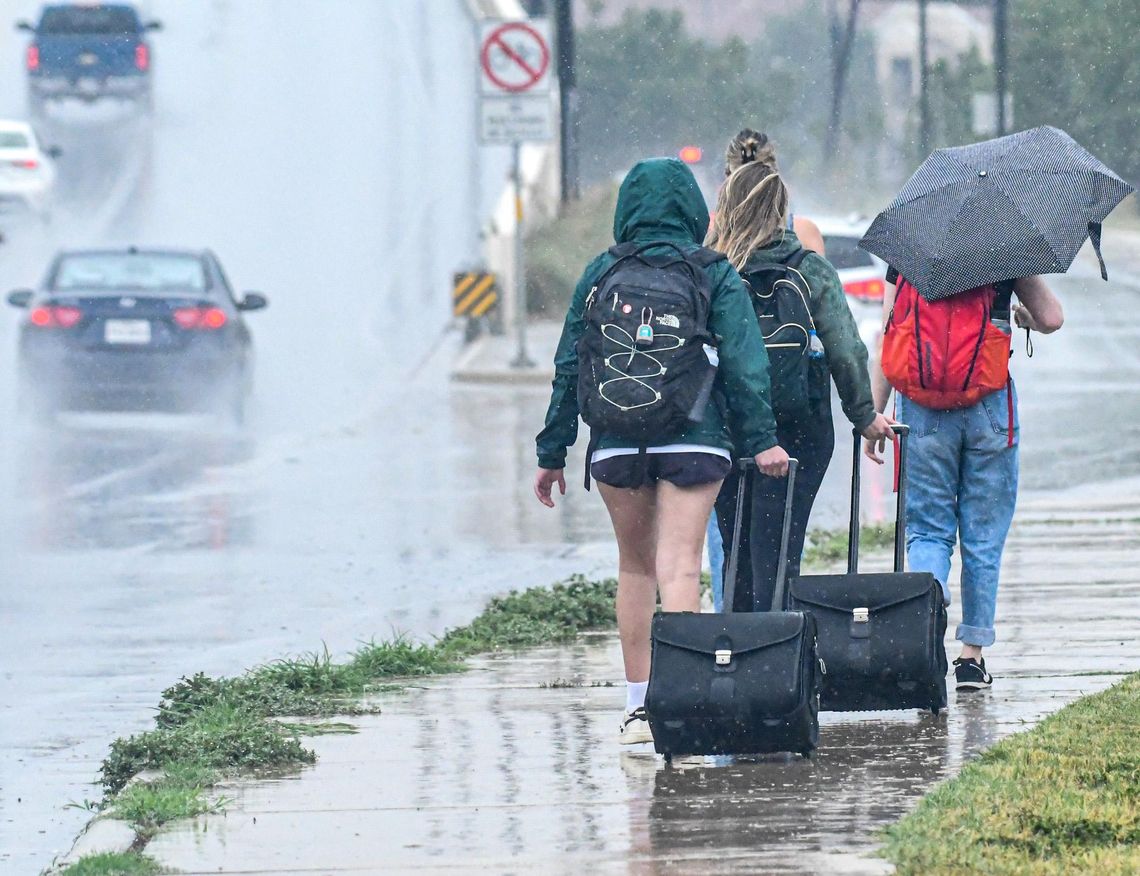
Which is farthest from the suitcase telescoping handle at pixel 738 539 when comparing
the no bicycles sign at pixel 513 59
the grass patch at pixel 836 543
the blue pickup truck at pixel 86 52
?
the blue pickup truck at pixel 86 52

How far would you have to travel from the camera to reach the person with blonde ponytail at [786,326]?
23.4 ft

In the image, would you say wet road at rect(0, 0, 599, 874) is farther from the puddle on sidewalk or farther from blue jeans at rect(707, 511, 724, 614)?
blue jeans at rect(707, 511, 724, 614)

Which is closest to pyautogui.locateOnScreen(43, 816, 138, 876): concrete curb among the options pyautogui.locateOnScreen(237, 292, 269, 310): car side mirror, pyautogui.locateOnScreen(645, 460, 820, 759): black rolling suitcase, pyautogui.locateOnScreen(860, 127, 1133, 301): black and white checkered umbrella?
pyautogui.locateOnScreen(645, 460, 820, 759): black rolling suitcase

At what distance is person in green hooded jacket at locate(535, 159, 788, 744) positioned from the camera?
21.6 ft

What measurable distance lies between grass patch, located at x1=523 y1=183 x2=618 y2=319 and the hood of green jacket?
79.2 feet

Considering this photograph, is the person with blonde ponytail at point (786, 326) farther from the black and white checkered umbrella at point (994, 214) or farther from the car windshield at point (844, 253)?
the car windshield at point (844, 253)

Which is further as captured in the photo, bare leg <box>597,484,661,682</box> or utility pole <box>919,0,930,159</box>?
utility pole <box>919,0,930,159</box>

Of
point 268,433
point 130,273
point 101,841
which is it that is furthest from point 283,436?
point 101,841

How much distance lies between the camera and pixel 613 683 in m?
8.00

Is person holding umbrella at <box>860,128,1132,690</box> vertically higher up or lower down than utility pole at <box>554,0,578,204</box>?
lower down

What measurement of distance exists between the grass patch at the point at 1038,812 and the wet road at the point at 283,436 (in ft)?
7.88

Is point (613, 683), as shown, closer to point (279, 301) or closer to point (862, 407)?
point (862, 407)

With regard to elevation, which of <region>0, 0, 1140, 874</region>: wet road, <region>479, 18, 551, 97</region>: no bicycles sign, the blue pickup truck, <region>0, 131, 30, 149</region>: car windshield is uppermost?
the blue pickup truck

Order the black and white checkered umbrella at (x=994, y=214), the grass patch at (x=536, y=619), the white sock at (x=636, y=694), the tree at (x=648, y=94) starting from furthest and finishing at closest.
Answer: the tree at (x=648, y=94) < the grass patch at (x=536, y=619) < the black and white checkered umbrella at (x=994, y=214) < the white sock at (x=636, y=694)
